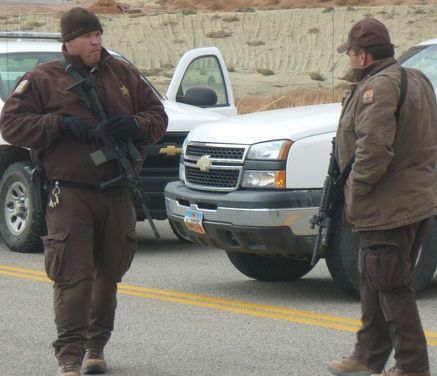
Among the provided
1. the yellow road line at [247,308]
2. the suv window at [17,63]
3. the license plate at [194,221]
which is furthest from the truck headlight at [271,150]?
the suv window at [17,63]

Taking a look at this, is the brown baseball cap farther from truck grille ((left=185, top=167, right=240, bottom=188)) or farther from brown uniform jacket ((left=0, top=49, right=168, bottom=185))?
truck grille ((left=185, top=167, right=240, bottom=188))

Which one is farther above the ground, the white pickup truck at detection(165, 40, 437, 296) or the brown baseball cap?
the brown baseball cap

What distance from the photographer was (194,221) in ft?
31.4

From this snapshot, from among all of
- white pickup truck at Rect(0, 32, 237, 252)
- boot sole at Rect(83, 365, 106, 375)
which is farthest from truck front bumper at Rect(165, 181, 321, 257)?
white pickup truck at Rect(0, 32, 237, 252)

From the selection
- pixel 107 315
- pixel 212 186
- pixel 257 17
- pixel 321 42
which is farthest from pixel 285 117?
pixel 257 17

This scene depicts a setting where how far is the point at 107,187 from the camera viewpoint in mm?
6961

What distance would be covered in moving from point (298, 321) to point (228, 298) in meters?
1.13

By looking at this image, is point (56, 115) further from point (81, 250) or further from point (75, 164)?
point (81, 250)

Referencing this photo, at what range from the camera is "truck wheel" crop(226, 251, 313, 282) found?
406 inches

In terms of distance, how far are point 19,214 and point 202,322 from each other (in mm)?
4211

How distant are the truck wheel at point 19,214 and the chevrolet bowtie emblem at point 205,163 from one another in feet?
9.52

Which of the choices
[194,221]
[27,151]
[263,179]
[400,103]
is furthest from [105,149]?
[27,151]

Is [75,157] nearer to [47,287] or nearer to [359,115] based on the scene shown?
[359,115]

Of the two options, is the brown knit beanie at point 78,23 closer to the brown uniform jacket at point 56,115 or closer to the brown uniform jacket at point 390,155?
the brown uniform jacket at point 56,115
